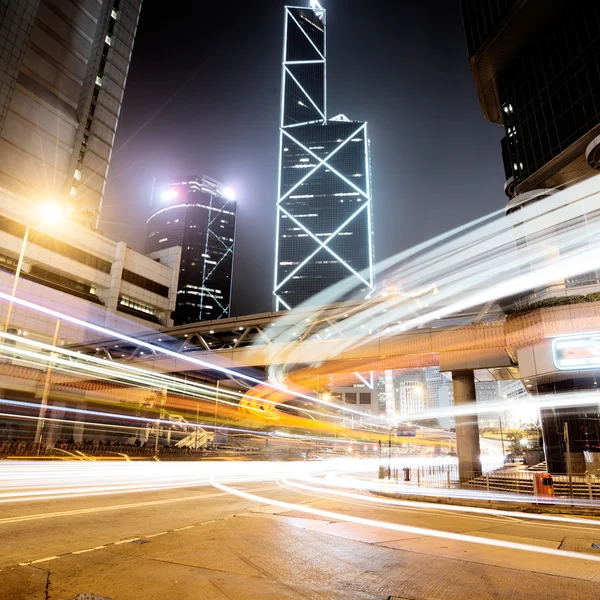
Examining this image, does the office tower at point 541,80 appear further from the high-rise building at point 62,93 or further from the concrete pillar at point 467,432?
the high-rise building at point 62,93

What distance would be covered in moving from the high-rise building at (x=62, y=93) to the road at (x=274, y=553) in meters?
76.2

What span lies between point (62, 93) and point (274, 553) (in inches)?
3912

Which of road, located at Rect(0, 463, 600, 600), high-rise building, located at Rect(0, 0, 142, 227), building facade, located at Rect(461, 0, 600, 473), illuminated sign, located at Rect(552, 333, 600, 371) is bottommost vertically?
road, located at Rect(0, 463, 600, 600)

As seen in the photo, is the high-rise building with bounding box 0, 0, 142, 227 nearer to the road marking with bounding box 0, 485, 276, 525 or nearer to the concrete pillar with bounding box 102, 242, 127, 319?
the concrete pillar with bounding box 102, 242, 127, 319

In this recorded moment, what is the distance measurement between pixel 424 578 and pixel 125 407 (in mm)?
56528

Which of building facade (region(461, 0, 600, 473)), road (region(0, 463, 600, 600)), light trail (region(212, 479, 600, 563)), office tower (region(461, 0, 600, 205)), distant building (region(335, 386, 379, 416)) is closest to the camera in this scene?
road (region(0, 463, 600, 600))

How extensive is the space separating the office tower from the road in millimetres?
45582

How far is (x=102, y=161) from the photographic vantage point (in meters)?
91.6

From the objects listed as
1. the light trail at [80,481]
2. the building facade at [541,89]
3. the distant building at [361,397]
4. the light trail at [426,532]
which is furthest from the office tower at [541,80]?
the distant building at [361,397]

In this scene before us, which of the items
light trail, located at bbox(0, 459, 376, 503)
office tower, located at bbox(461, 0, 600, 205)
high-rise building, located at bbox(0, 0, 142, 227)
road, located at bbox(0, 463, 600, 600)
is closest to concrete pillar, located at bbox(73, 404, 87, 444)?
light trail, located at bbox(0, 459, 376, 503)

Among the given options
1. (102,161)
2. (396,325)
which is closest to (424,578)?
(396,325)

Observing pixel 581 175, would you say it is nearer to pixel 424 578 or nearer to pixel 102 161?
pixel 424 578

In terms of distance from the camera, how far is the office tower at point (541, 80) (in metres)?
44.0

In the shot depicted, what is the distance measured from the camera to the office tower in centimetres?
4403
